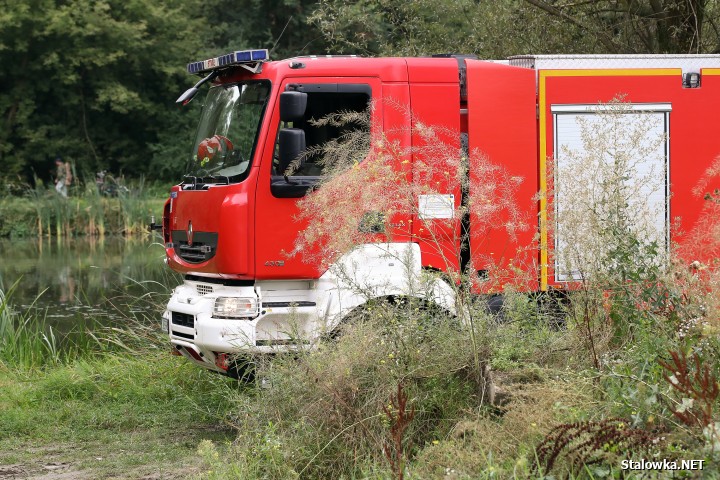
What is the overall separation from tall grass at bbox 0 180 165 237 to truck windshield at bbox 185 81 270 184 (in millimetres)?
20284

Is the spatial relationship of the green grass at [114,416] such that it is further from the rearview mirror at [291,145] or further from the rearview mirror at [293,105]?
the rearview mirror at [293,105]

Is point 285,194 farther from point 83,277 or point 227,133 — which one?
point 83,277

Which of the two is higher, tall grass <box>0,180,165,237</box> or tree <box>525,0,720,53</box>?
tree <box>525,0,720,53</box>

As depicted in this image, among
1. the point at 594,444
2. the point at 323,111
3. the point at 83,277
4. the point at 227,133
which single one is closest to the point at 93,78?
the point at 83,277

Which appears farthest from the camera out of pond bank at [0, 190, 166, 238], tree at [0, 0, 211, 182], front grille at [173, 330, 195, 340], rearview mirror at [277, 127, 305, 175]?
tree at [0, 0, 211, 182]

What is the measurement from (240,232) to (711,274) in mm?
3332

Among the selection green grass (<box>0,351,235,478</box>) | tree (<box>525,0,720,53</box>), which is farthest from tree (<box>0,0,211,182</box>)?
green grass (<box>0,351,235,478</box>)

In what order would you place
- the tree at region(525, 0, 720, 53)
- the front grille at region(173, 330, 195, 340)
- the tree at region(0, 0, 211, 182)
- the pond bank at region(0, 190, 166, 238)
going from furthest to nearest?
the tree at region(0, 0, 211, 182), the pond bank at region(0, 190, 166, 238), the tree at region(525, 0, 720, 53), the front grille at region(173, 330, 195, 340)

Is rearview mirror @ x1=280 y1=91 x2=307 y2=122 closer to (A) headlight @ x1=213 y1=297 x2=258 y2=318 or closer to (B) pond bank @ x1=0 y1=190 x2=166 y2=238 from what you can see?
(A) headlight @ x1=213 y1=297 x2=258 y2=318

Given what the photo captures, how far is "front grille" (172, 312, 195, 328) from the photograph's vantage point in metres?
7.74

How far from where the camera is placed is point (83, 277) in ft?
65.7

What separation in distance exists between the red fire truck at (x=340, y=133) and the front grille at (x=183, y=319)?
0.05ft

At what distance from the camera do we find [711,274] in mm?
5363

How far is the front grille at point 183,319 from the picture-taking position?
7.74 meters
